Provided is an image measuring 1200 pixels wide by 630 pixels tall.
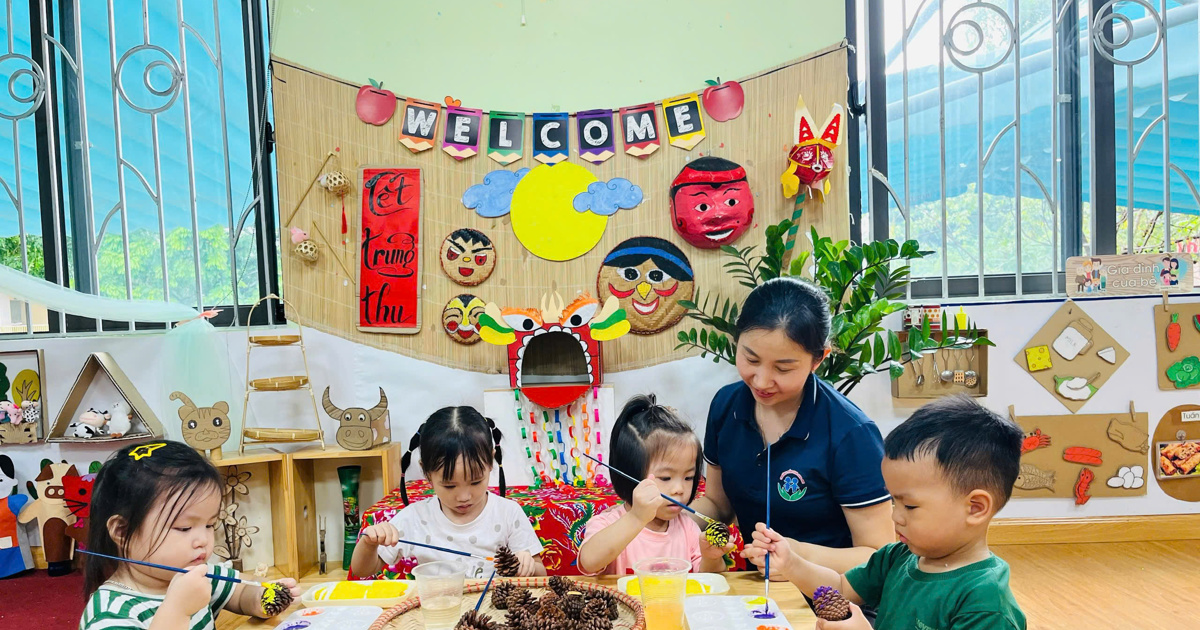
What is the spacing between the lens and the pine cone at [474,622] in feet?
3.92

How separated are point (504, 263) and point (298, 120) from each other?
1159 millimetres

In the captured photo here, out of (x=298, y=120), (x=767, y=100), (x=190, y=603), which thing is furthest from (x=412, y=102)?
(x=190, y=603)

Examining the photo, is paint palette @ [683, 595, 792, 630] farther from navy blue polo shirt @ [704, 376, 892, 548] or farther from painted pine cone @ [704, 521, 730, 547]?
navy blue polo shirt @ [704, 376, 892, 548]

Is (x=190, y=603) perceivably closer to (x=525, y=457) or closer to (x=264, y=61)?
(x=525, y=457)

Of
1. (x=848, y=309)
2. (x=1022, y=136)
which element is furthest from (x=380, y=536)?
(x=1022, y=136)

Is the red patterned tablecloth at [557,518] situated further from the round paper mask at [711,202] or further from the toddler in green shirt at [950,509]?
the toddler in green shirt at [950,509]

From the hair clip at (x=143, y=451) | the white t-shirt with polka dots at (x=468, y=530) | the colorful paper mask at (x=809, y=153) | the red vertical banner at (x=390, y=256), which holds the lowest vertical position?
the white t-shirt with polka dots at (x=468, y=530)

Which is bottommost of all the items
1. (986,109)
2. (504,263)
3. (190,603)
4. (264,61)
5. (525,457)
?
(525,457)

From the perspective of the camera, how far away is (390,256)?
3.42m

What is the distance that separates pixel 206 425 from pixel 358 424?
60 centimetres

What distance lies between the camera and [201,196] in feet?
11.7

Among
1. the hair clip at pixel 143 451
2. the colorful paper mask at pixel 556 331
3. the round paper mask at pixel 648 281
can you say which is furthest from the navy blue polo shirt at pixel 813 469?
the round paper mask at pixel 648 281

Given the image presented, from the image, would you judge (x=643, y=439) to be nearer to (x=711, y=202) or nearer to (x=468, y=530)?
(x=468, y=530)

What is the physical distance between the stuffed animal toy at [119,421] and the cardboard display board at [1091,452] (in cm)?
401
